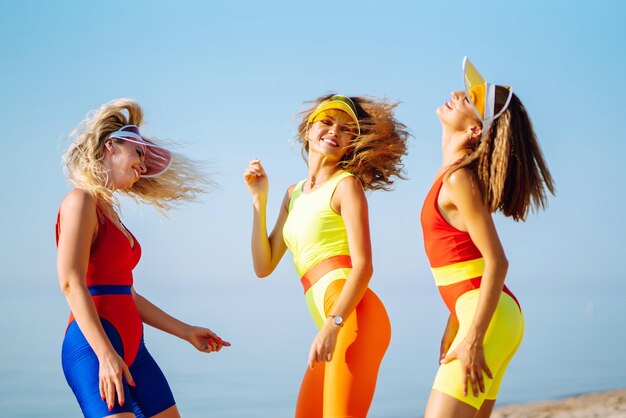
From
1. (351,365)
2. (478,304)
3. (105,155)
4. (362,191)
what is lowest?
(351,365)

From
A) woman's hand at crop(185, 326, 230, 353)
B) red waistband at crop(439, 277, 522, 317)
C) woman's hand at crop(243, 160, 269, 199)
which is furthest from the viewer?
woman's hand at crop(243, 160, 269, 199)

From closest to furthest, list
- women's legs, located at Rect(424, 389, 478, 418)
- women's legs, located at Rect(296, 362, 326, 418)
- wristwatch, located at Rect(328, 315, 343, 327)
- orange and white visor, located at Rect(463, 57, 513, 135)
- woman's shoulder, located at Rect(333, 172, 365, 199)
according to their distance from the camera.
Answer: women's legs, located at Rect(424, 389, 478, 418) → orange and white visor, located at Rect(463, 57, 513, 135) → wristwatch, located at Rect(328, 315, 343, 327) → women's legs, located at Rect(296, 362, 326, 418) → woman's shoulder, located at Rect(333, 172, 365, 199)

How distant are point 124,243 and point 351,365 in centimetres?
122

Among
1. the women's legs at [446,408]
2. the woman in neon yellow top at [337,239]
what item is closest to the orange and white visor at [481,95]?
the woman in neon yellow top at [337,239]

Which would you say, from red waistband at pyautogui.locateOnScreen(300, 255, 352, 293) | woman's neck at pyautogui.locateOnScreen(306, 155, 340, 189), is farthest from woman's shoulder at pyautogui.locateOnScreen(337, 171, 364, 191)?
red waistband at pyautogui.locateOnScreen(300, 255, 352, 293)

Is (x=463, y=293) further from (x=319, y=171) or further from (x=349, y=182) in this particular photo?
(x=319, y=171)

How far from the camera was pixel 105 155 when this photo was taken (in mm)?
4074

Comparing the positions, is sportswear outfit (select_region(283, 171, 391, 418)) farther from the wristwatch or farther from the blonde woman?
the blonde woman

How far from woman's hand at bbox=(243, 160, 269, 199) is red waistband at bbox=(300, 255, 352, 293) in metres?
0.62

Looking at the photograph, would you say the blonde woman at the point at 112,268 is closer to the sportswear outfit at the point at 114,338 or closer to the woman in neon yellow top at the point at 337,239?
the sportswear outfit at the point at 114,338

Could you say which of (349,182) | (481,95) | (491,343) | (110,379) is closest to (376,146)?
(349,182)

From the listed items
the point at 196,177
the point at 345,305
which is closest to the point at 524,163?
the point at 345,305

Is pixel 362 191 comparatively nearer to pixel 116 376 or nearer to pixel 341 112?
pixel 341 112

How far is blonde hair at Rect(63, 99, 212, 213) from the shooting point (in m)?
3.92
